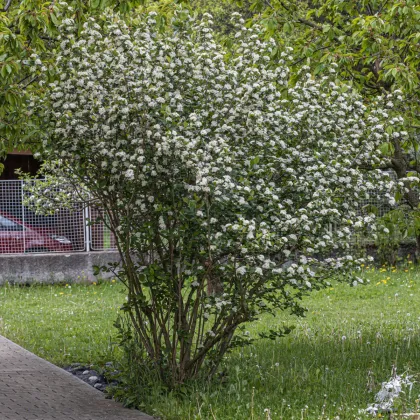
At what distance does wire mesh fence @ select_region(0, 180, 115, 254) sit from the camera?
19.1 m

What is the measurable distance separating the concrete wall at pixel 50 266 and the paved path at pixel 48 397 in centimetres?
958

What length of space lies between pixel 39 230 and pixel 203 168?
13293 mm

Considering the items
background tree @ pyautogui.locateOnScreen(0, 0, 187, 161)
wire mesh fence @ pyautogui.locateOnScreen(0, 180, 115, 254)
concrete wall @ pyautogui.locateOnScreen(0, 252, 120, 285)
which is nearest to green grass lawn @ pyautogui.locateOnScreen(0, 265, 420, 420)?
concrete wall @ pyautogui.locateOnScreen(0, 252, 120, 285)

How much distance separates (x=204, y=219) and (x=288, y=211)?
764 mm

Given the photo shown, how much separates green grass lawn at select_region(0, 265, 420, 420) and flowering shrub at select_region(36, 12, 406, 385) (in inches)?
22.8

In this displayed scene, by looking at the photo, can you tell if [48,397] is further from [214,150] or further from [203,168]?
[214,150]

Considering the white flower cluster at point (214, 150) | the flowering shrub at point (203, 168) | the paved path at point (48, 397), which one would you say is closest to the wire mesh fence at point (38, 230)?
the paved path at point (48, 397)

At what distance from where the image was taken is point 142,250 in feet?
24.5

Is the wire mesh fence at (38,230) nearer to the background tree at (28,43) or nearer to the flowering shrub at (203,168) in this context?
the background tree at (28,43)

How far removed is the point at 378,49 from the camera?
10.1 metres

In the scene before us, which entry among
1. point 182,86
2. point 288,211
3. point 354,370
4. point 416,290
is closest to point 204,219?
point 288,211

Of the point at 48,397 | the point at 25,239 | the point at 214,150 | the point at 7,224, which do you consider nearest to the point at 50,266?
the point at 25,239

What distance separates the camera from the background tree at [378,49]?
31.0 ft

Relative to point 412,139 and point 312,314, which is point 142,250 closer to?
point 412,139
